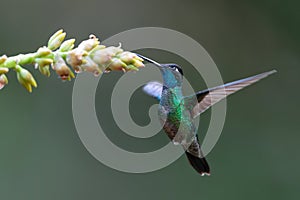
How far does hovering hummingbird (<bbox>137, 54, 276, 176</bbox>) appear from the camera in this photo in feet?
4.64

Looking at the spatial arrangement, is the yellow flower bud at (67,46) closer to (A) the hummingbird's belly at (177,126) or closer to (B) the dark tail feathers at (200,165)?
(A) the hummingbird's belly at (177,126)

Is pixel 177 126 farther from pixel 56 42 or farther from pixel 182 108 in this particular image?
pixel 56 42

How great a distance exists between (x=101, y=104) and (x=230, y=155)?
43.1 inches

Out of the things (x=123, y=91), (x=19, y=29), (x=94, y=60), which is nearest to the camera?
(x=94, y=60)

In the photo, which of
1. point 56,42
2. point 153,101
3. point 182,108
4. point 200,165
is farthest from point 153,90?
point 153,101

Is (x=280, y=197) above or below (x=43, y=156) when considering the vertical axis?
below

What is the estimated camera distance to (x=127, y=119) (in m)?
2.93

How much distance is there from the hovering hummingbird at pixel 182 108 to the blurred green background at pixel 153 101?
2000mm

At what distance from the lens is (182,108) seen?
4.94 ft

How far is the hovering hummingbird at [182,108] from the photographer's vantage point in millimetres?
1413

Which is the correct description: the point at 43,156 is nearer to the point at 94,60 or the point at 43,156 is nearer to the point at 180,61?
the point at 180,61

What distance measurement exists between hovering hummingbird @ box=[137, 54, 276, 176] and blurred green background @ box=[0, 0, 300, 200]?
2000mm

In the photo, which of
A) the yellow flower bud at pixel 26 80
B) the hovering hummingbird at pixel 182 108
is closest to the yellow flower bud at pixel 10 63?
the yellow flower bud at pixel 26 80

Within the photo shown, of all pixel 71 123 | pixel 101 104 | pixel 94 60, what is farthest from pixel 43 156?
pixel 94 60
